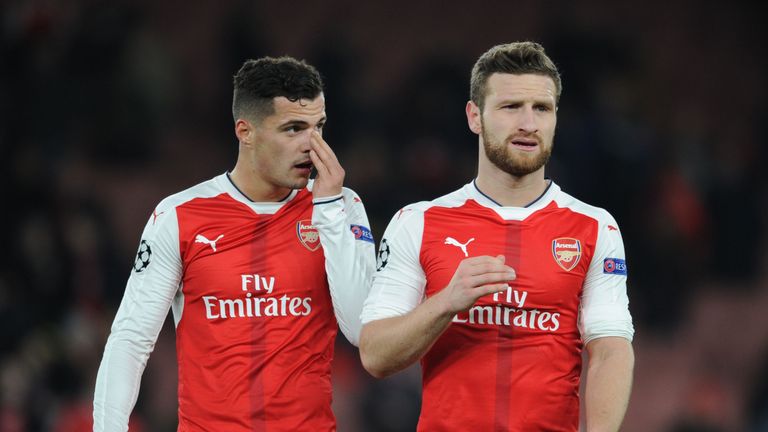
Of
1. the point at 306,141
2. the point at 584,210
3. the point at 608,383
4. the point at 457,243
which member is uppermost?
the point at 306,141

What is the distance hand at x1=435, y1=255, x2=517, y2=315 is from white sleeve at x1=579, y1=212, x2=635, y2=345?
1.67 ft

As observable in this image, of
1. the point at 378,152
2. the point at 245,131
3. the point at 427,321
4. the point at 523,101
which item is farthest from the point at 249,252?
the point at 378,152

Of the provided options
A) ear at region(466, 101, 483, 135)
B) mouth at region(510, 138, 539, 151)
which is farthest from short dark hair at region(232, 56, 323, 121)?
mouth at region(510, 138, 539, 151)

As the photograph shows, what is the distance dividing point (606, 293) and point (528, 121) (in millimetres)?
672

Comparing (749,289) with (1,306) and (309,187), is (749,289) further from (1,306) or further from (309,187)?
(309,187)

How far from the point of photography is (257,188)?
16.4 ft

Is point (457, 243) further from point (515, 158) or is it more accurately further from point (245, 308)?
point (245, 308)

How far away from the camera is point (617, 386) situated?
13.8ft

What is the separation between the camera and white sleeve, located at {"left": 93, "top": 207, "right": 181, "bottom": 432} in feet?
15.5

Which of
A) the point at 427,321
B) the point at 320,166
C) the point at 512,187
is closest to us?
the point at 427,321

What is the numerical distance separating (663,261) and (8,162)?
5.88 m

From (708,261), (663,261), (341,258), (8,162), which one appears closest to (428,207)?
(341,258)

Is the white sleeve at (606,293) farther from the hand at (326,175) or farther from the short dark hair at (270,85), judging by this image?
the short dark hair at (270,85)

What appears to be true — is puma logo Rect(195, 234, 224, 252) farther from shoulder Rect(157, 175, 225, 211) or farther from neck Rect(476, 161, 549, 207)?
neck Rect(476, 161, 549, 207)
